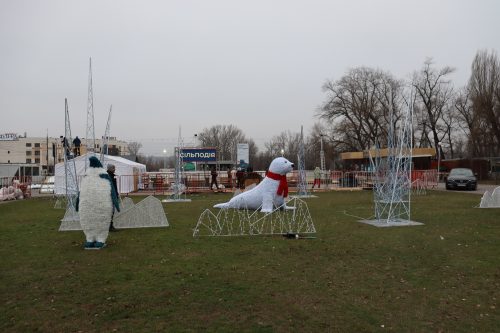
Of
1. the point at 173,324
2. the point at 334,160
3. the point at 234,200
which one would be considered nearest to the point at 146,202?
the point at 234,200

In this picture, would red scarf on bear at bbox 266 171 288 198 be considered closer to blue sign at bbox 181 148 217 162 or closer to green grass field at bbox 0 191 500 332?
green grass field at bbox 0 191 500 332

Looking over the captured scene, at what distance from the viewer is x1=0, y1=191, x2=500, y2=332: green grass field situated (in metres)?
4.85

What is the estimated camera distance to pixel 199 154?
34.1m

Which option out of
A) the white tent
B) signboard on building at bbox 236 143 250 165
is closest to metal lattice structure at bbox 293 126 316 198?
the white tent

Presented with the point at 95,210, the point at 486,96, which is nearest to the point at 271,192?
the point at 95,210

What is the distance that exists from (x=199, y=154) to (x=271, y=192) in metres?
20.9

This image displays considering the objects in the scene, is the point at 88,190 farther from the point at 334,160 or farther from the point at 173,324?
the point at 334,160

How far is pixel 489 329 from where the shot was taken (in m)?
4.52

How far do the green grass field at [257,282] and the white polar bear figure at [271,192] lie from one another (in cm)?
323

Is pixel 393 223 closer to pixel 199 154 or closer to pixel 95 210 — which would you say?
pixel 95 210

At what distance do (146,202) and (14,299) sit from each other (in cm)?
663

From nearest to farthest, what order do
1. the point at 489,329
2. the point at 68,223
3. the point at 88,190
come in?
the point at 489,329, the point at 88,190, the point at 68,223

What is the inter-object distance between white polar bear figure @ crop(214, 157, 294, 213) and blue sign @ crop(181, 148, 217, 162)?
1974cm

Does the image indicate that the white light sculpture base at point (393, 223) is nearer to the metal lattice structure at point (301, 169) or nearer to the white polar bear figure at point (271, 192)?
the white polar bear figure at point (271, 192)
